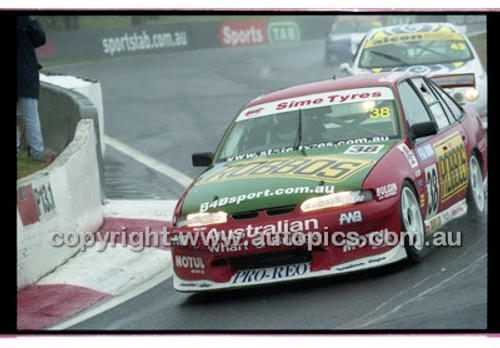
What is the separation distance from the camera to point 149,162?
51.7 feet

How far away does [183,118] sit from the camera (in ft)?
66.2

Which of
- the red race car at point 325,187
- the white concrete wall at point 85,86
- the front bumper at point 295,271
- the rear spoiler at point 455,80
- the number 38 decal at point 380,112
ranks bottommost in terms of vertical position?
the white concrete wall at point 85,86

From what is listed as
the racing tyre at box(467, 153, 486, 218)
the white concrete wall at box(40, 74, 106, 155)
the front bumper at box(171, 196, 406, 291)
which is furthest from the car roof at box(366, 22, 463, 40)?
the front bumper at box(171, 196, 406, 291)

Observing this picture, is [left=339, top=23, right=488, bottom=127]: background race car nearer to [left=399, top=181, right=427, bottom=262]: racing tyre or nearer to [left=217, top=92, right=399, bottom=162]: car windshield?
[left=217, top=92, right=399, bottom=162]: car windshield

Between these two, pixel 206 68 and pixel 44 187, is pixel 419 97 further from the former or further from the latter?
pixel 206 68

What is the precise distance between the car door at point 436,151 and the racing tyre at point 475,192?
0.45ft

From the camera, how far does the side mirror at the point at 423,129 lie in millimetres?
9055

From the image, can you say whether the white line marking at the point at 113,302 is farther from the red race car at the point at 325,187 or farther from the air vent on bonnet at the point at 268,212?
the air vent on bonnet at the point at 268,212

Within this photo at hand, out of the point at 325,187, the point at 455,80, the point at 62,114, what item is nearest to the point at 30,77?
the point at 62,114

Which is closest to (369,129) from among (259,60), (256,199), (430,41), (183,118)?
(256,199)

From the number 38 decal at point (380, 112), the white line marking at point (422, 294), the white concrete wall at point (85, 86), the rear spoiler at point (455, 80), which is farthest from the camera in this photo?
the white concrete wall at point (85, 86)

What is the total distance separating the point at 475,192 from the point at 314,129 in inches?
61.5

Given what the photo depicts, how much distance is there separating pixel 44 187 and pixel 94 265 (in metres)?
0.68

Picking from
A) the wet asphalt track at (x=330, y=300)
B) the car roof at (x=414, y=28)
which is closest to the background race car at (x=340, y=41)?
the car roof at (x=414, y=28)
